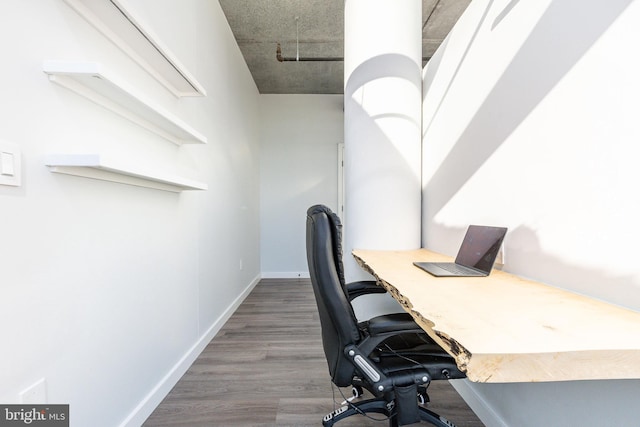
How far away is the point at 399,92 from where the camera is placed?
1995 millimetres

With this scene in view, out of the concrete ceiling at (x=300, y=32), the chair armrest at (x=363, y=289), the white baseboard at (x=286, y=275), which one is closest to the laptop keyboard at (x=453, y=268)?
the chair armrest at (x=363, y=289)

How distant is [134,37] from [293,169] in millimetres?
3498

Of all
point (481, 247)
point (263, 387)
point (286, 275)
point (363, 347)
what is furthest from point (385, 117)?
point (286, 275)

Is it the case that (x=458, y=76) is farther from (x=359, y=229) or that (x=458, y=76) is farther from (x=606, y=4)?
(x=359, y=229)

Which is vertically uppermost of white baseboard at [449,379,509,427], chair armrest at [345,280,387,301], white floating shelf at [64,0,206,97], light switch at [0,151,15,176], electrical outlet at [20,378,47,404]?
white floating shelf at [64,0,206,97]

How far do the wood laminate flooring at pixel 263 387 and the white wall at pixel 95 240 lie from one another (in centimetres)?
15

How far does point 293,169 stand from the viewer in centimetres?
476

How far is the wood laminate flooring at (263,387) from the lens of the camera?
1537 millimetres

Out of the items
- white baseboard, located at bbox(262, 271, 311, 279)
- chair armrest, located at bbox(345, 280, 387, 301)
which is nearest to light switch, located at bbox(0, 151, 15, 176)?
chair armrest, located at bbox(345, 280, 387, 301)

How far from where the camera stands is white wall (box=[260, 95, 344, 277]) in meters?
4.75

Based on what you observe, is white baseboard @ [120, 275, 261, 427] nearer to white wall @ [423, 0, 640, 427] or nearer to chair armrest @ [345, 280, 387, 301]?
chair armrest @ [345, 280, 387, 301]

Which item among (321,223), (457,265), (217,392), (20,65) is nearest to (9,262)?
(20,65)

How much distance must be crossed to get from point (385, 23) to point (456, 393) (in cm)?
242

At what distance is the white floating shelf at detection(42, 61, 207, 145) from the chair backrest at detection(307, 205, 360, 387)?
2.84 ft
